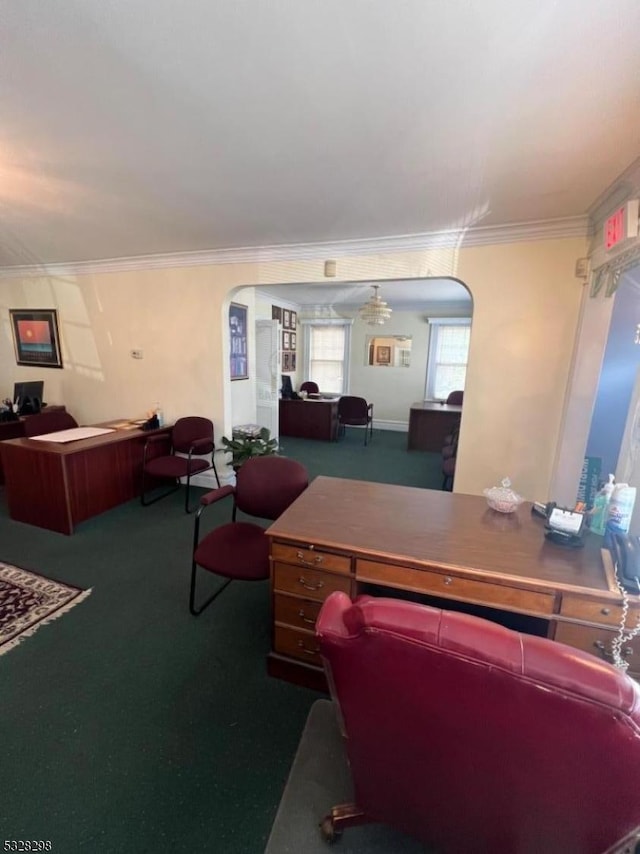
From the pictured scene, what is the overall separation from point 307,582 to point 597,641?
1.05 meters

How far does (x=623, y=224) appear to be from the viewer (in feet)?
Answer: 5.67

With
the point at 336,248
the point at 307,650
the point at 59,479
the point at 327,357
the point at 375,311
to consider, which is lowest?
the point at 307,650

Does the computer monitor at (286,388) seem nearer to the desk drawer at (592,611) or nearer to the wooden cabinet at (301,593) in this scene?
the wooden cabinet at (301,593)

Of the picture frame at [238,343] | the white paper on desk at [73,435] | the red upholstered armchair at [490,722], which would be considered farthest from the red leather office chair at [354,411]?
the red upholstered armchair at [490,722]

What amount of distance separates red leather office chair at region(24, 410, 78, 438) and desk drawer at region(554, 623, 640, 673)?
4.23 m

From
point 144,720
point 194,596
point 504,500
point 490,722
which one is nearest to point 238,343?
point 194,596

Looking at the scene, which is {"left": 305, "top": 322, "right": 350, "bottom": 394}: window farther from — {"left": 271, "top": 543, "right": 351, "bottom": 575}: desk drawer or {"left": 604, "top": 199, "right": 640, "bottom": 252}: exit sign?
{"left": 271, "top": 543, "right": 351, "bottom": 575}: desk drawer

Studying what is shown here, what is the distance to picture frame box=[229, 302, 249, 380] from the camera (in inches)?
166

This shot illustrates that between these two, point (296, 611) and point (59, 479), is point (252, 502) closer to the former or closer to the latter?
point (296, 611)

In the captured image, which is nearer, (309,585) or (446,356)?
(309,585)

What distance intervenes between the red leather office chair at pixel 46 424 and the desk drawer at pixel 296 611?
3.20 meters

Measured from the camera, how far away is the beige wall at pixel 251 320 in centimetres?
263

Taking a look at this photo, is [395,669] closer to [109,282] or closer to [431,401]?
[109,282]

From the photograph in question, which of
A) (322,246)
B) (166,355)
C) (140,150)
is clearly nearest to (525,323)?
(322,246)
